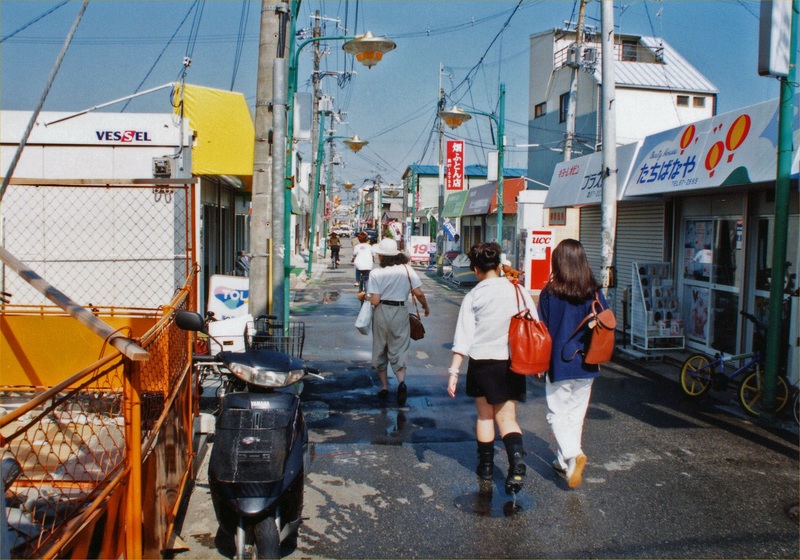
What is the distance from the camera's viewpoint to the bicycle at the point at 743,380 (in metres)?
7.15

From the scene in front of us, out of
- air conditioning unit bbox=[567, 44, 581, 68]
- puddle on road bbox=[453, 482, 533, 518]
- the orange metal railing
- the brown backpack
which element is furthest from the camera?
air conditioning unit bbox=[567, 44, 581, 68]

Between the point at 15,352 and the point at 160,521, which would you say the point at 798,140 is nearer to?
the point at 160,521

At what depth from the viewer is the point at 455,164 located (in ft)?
105

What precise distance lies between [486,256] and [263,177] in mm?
3458

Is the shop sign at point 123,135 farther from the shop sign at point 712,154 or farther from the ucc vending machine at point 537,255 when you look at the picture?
the ucc vending machine at point 537,255

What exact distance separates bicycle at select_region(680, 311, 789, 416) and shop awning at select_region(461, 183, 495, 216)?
63.3 ft

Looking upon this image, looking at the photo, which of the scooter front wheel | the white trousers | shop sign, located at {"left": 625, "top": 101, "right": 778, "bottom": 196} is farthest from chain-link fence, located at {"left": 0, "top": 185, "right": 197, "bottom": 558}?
shop sign, located at {"left": 625, "top": 101, "right": 778, "bottom": 196}

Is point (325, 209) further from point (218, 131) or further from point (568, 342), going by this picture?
point (568, 342)

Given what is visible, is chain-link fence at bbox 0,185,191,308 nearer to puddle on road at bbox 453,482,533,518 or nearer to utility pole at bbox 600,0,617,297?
puddle on road at bbox 453,482,533,518

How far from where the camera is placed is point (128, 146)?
10227 millimetres

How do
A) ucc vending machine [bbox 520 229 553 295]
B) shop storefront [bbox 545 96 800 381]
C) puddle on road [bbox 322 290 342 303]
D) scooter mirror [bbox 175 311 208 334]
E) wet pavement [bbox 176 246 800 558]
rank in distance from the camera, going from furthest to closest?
puddle on road [bbox 322 290 342 303]
ucc vending machine [bbox 520 229 553 295]
shop storefront [bbox 545 96 800 381]
wet pavement [bbox 176 246 800 558]
scooter mirror [bbox 175 311 208 334]

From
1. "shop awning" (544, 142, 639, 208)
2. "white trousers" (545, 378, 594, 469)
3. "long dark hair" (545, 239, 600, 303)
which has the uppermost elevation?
"shop awning" (544, 142, 639, 208)

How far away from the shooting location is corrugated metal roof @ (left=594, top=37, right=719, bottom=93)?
1265 inches

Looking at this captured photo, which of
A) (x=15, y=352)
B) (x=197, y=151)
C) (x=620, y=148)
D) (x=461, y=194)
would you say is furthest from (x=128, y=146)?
(x=461, y=194)
